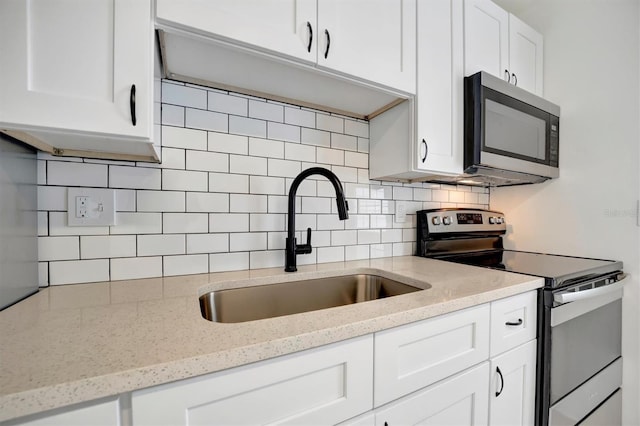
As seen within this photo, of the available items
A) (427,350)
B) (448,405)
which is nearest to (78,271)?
(427,350)

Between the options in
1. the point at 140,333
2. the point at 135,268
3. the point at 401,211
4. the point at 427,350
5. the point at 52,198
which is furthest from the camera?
the point at 401,211

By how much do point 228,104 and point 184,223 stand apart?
513 millimetres

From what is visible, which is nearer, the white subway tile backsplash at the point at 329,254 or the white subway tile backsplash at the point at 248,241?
the white subway tile backsplash at the point at 248,241

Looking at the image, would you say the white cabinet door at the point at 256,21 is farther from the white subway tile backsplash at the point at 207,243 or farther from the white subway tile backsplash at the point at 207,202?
the white subway tile backsplash at the point at 207,243

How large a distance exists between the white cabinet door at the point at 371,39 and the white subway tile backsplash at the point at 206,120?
46cm

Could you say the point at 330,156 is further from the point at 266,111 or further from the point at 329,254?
the point at 329,254

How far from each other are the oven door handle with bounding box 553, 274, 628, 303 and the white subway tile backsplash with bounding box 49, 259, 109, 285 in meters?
1.64

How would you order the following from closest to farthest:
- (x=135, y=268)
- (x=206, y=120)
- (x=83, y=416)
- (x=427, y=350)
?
(x=83, y=416), (x=427, y=350), (x=135, y=268), (x=206, y=120)

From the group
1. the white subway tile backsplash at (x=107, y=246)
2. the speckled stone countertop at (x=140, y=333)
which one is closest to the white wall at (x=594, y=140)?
the speckled stone countertop at (x=140, y=333)

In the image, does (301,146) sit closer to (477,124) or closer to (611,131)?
(477,124)

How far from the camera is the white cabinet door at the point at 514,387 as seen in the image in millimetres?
952

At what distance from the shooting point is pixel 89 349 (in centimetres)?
50

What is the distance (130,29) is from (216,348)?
790 millimetres

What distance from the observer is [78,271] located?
3.04 ft
